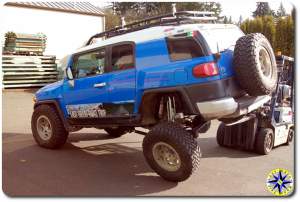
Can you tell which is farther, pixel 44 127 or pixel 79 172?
pixel 44 127

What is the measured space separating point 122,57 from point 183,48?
1.05m

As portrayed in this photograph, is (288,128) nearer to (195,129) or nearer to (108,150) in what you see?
(195,129)

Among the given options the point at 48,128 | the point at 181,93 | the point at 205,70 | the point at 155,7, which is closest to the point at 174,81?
the point at 181,93

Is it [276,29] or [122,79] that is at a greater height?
[276,29]

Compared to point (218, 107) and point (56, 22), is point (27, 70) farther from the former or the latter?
point (218, 107)

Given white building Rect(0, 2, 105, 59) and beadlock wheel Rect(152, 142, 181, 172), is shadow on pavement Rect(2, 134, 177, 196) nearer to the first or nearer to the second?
beadlock wheel Rect(152, 142, 181, 172)

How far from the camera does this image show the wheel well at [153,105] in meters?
4.71

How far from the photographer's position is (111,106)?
5180 mm

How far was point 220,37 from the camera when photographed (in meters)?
4.63

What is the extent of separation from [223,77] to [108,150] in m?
2.83

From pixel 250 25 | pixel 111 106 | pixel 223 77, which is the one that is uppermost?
pixel 250 25

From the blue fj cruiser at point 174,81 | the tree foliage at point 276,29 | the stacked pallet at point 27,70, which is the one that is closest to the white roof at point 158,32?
the blue fj cruiser at point 174,81

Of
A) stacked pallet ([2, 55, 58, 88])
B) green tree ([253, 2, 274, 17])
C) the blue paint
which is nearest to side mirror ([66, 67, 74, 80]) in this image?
the blue paint

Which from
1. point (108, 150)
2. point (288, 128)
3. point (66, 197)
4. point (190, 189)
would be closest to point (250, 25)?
point (288, 128)
